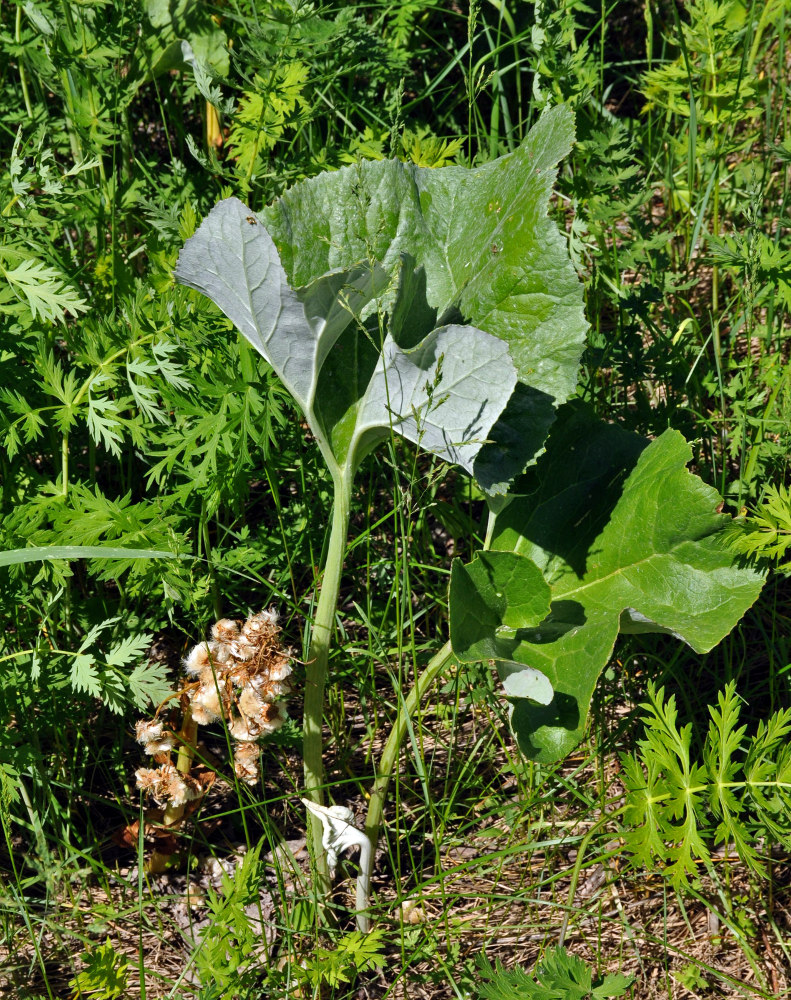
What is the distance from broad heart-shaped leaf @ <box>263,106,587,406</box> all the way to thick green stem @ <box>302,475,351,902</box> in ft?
1.53

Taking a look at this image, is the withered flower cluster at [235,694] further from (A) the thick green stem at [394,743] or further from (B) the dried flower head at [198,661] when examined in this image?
(A) the thick green stem at [394,743]

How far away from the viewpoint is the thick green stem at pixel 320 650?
2.02m

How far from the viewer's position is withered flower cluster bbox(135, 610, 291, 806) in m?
1.96

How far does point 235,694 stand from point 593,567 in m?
0.86

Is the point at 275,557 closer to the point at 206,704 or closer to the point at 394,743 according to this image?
the point at 206,704

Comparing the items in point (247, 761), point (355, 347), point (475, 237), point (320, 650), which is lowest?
point (247, 761)

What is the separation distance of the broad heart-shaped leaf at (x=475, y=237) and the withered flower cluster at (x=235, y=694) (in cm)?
77

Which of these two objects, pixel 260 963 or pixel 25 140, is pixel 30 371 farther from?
pixel 260 963

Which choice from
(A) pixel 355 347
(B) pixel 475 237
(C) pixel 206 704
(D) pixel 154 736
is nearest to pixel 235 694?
(C) pixel 206 704

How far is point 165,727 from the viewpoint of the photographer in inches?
86.3

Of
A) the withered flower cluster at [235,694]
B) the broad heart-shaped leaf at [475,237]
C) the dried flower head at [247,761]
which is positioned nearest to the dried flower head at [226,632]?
the withered flower cluster at [235,694]

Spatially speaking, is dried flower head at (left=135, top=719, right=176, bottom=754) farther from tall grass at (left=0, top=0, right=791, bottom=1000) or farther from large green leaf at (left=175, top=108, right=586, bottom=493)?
large green leaf at (left=175, top=108, right=586, bottom=493)

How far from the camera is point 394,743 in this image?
207cm

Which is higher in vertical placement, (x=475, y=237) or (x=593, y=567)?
(x=475, y=237)
